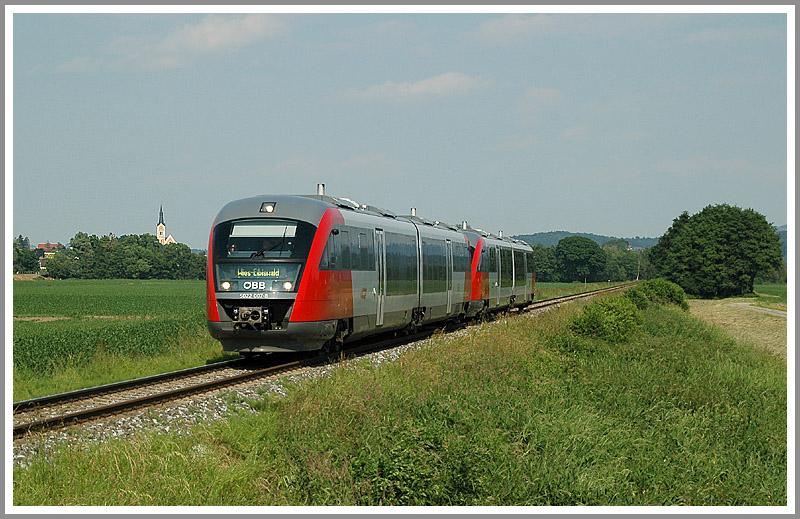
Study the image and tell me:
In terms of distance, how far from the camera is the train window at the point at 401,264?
863 inches

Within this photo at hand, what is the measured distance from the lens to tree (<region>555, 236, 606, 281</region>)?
116812mm

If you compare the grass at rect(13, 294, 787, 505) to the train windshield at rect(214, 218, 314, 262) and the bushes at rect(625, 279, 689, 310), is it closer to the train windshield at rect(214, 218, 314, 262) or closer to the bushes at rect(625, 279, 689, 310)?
the train windshield at rect(214, 218, 314, 262)

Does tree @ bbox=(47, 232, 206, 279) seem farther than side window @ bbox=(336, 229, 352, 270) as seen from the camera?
Yes

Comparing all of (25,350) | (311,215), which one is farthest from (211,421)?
(25,350)

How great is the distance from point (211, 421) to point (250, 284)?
5.29 metres

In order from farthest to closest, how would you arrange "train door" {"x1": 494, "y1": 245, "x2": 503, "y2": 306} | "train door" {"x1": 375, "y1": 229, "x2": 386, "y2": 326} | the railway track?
"train door" {"x1": 494, "y1": 245, "x2": 503, "y2": 306} → "train door" {"x1": 375, "y1": 229, "x2": 386, "y2": 326} → the railway track

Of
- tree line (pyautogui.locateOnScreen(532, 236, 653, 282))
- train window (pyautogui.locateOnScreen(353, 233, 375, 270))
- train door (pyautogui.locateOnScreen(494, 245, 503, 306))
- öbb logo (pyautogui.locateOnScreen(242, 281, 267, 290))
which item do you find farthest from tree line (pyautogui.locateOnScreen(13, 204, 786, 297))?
öbb logo (pyautogui.locateOnScreen(242, 281, 267, 290))

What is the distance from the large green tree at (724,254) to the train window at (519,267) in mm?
40739

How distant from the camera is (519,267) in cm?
4188

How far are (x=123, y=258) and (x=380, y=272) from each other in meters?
73.2

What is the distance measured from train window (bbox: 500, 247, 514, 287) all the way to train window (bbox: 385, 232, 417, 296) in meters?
13.5

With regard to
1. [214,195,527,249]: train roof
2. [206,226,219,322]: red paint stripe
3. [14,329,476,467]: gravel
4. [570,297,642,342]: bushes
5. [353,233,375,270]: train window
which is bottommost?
[14,329,476,467]: gravel

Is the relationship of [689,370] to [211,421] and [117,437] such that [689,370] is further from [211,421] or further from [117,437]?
[117,437]

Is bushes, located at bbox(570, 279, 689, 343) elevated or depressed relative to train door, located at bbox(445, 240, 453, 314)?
depressed
